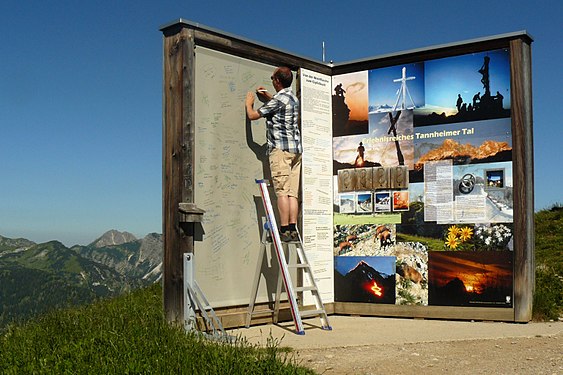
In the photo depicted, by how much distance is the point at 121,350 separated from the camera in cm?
643

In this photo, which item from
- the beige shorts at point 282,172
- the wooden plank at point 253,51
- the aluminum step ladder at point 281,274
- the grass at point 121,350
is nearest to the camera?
the grass at point 121,350

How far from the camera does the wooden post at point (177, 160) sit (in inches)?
344

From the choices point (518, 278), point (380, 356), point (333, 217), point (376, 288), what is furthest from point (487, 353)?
point (333, 217)

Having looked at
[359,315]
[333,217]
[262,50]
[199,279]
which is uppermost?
[262,50]

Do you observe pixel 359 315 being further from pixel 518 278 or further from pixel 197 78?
pixel 197 78

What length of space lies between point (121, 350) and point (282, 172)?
150 inches

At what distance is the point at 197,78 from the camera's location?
910 cm

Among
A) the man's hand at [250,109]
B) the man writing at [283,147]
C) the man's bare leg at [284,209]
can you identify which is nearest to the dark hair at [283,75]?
the man writing at [283,147]

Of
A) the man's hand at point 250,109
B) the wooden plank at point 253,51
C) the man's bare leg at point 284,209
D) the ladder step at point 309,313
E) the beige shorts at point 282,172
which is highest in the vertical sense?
the wooden plank at point 253,51

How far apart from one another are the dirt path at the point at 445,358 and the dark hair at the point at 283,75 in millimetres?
3740

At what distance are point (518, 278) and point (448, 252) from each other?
965 mm

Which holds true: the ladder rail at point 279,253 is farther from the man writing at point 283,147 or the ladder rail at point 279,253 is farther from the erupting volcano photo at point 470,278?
the erupting volcano photo at point 470,278

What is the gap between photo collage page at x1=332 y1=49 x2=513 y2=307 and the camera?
9922 mm

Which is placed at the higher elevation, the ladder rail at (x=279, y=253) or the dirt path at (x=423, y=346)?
the ladder rail at (x=279, y=253)
